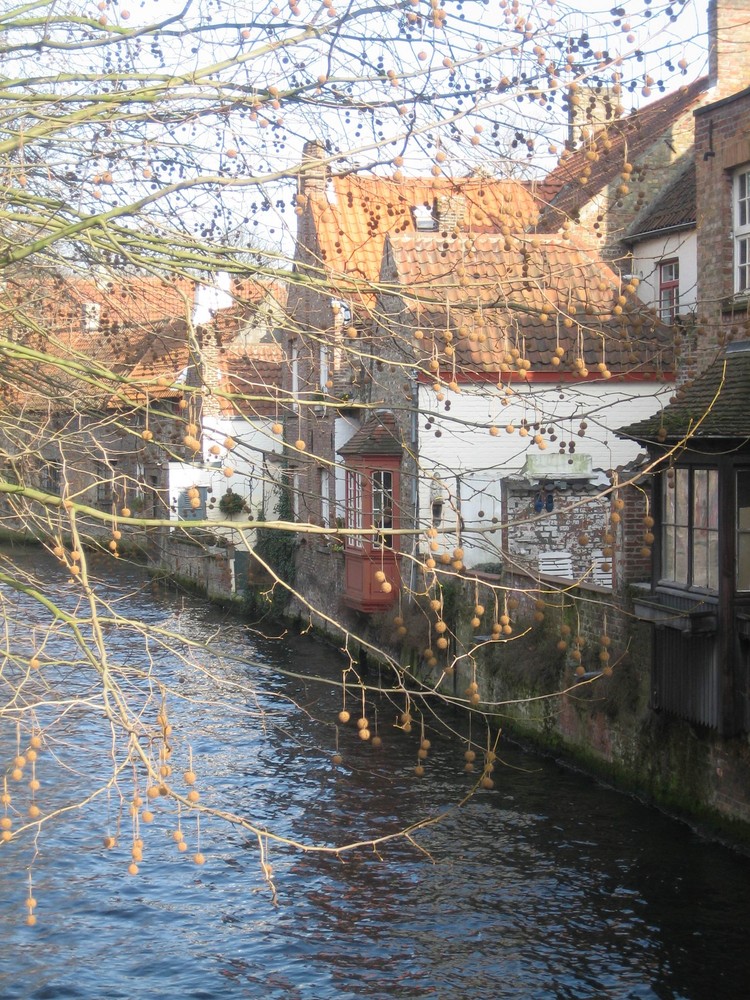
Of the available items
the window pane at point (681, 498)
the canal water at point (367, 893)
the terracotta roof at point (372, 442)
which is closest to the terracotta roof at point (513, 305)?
the canal water at point (367, 893)

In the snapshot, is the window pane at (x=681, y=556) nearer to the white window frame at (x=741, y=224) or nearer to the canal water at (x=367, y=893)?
the canal water at (x=367, y=893)

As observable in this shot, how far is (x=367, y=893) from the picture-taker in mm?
11039

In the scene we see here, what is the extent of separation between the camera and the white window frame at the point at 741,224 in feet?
43.0

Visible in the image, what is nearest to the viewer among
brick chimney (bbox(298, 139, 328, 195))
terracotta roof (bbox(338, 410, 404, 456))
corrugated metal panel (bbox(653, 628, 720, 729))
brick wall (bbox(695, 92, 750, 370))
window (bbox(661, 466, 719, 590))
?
brick chimney (bbox(298, 139, 328, 195))

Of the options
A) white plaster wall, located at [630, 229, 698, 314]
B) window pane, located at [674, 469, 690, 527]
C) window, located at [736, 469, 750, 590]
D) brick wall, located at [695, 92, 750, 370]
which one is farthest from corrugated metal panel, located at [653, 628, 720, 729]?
white plaster wall, located at [630, 229, 698, 314]

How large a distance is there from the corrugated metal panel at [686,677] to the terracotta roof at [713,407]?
1933 millimetres

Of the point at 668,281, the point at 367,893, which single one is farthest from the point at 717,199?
the point at 367,893

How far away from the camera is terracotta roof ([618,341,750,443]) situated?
10805 millimetres

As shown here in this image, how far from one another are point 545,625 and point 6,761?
6776 mm

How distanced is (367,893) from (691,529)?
4.50 meters

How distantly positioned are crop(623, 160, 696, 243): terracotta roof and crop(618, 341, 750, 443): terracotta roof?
5868 millimetres

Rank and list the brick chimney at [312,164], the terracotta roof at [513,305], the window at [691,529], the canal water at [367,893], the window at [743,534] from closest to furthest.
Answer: the brick chimney at [312,164] → the terracotta roof at [513,305] → the canal water at [367,893] → the window at [743,534] → the window at [691,529]

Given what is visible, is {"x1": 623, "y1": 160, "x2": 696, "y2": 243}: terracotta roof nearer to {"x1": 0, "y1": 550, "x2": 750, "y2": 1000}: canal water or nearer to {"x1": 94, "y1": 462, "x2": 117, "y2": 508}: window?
{"x1": 0, "y1": 550, "x2": 750, "y2": 1000}: canal water

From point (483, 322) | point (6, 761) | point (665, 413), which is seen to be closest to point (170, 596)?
point (6, 761)
